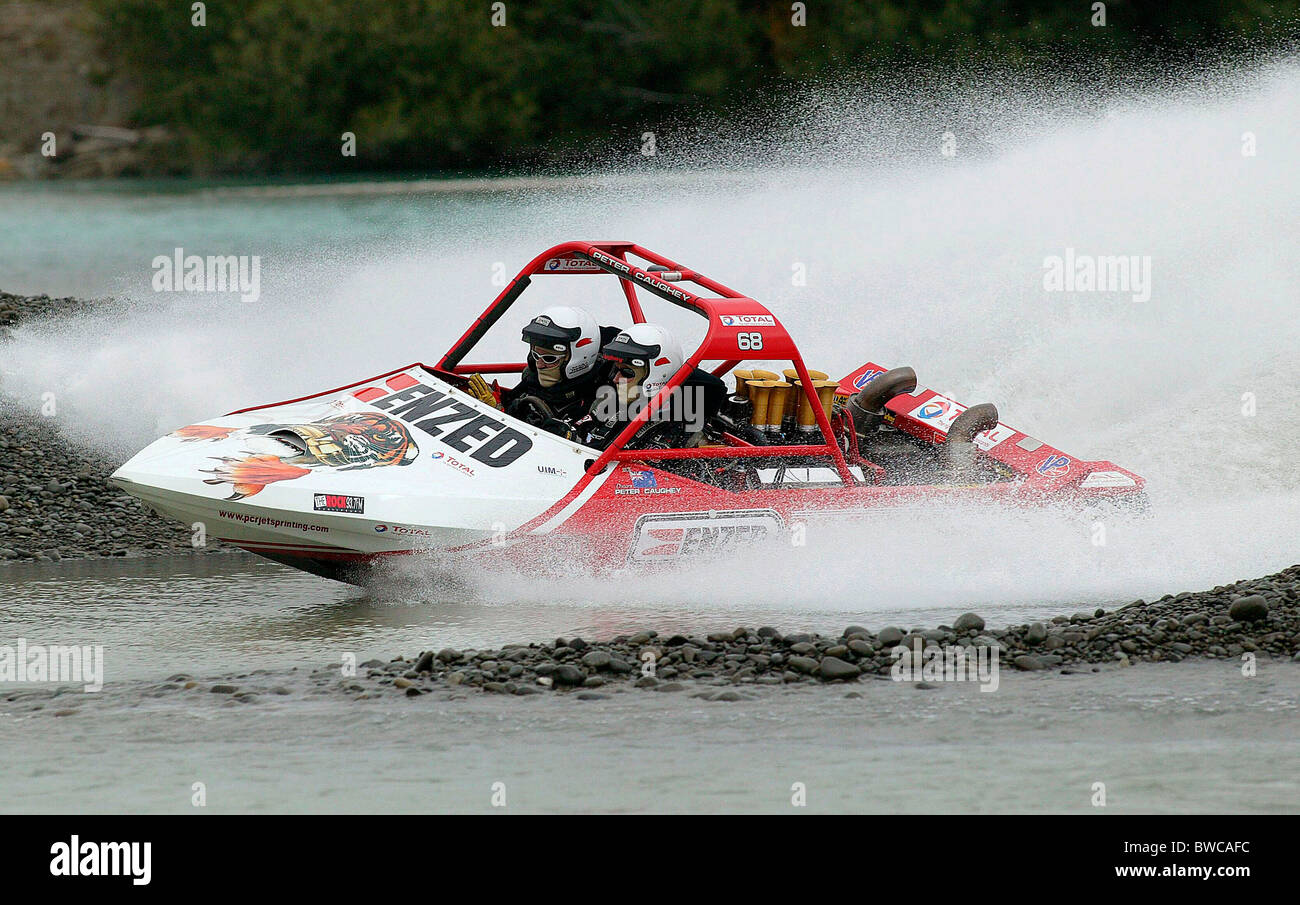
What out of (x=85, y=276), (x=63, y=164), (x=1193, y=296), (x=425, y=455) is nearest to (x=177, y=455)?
(x=425, y=455)

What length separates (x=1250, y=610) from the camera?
8555 mm

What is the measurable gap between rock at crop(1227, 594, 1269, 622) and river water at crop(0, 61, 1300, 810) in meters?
0.48

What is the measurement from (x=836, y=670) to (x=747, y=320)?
9.41 feet

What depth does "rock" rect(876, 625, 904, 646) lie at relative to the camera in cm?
840

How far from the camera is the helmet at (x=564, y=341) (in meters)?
10.3

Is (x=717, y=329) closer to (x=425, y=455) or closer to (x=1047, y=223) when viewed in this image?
(x=425, y=455)

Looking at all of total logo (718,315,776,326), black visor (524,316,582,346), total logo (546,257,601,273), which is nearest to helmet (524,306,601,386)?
black visor (524,316,582,346)

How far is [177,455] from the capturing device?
9.26m

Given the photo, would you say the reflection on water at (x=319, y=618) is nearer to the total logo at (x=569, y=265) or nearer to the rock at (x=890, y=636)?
the rock at (x=890, y=636)

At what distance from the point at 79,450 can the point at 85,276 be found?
54.8ft

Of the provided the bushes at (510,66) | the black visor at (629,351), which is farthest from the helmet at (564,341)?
the bushes at (510,66)

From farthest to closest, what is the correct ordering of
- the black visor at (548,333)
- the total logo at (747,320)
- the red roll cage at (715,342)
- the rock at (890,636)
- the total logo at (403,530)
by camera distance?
the black visor at (548,333), the total logo at (747,320), the red roll cage at (715,342), the total logo at (403,530), the rock at (890,636)

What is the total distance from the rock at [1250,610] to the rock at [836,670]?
7.47 feet

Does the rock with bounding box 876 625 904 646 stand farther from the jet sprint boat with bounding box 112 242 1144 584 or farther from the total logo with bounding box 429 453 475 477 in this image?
the total logo with bounding box 429 453 475 477
